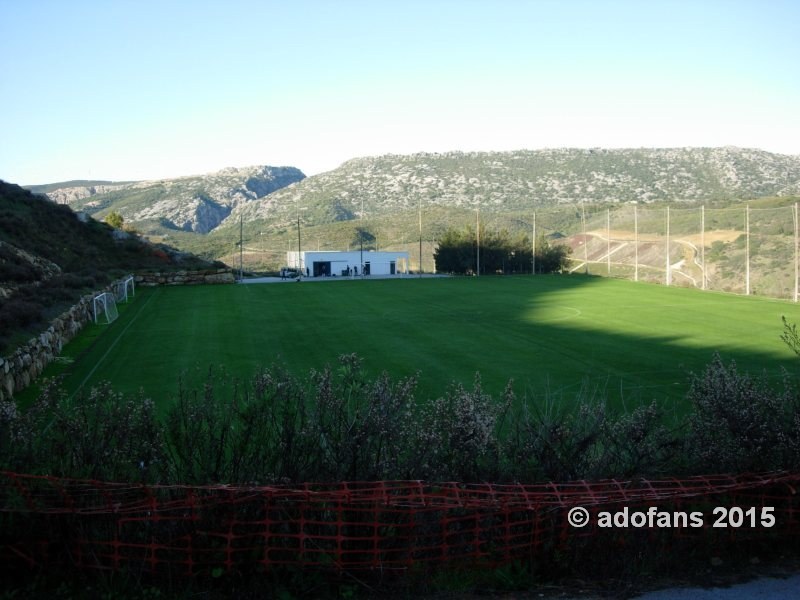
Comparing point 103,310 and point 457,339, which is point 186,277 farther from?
point 457,339

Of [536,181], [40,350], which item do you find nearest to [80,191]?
[536,181]

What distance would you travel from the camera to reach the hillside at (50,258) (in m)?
16.3

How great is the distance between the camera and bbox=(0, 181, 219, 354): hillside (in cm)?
1627

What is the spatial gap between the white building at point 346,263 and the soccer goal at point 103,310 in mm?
28314

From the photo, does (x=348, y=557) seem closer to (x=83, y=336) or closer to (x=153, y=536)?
(x=153, y=536)

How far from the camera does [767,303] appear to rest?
27.7 m

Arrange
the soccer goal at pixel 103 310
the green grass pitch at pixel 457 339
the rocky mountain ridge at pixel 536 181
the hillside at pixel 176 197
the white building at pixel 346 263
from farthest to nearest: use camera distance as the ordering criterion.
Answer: the hillside at pixel 176 197, the rocky mountain ridge at pixel 536 181, the white building at pixel 346 263, the soccer goal at pixel 103 310, the green grass pitch at pixel 457 339

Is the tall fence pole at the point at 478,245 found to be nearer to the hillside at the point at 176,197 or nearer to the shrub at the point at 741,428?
the shrub at the point at 741,428

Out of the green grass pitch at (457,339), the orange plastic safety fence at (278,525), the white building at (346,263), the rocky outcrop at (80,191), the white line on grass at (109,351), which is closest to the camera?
the orange plastic safety fence at (278,525)

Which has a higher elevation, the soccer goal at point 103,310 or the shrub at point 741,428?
the shrub at point 741,428

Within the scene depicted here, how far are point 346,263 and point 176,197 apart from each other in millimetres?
71085

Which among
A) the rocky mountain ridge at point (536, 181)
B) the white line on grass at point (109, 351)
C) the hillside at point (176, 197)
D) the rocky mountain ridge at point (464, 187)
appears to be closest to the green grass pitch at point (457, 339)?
the white line on grass at point (109, 351)

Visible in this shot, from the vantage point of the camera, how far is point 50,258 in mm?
31781

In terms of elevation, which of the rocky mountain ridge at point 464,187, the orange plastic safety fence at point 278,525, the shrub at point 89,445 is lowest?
the orange plastic safety fence at point 278,525
